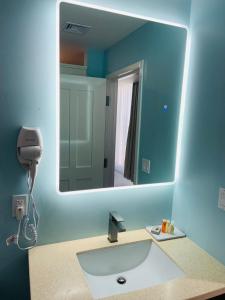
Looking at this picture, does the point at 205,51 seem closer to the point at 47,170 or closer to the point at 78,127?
the point at 78,127

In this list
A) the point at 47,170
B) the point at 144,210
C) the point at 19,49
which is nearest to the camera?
the point at 19,49

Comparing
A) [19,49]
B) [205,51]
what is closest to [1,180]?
[19,49]

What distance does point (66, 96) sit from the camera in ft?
3.78

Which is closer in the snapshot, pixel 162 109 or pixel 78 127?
pixel 78 127

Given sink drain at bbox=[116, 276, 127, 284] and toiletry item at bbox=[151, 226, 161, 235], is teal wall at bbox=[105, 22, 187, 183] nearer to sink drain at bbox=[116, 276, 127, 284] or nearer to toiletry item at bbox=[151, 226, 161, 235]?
toiletry item at bbox=[151, 226, 161, 235]

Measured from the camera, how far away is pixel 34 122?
3.58 ft

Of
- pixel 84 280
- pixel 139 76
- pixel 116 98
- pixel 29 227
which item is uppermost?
pixel 139 76

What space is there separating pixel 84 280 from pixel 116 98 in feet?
2.92

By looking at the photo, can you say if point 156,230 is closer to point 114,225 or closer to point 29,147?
point 114,225

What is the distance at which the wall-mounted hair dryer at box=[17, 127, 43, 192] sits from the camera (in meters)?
1.04

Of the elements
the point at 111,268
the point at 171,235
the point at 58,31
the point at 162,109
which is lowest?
the point at 111,268

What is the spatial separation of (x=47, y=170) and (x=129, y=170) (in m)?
0.47

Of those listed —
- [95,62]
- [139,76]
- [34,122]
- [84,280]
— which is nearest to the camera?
[84,280]

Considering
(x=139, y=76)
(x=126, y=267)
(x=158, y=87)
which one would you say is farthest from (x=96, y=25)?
(x=126, y=267)
